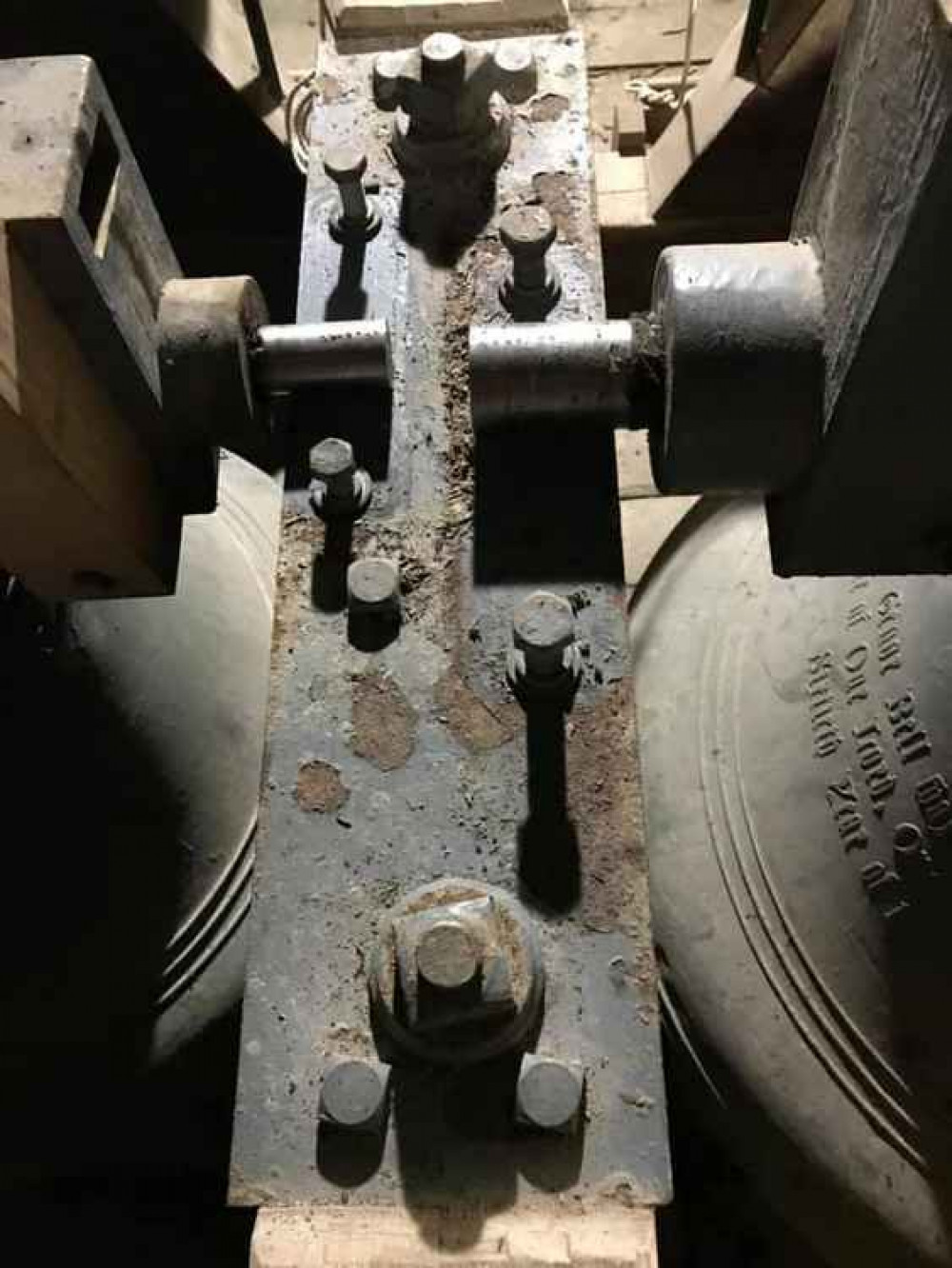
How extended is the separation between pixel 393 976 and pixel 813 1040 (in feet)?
1.85

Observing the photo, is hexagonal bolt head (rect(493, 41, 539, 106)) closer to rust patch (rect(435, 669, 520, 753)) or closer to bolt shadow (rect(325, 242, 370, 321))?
bolt shadow (rect(325, 242, 370, 321))

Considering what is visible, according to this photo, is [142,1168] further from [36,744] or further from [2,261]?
[2,261]

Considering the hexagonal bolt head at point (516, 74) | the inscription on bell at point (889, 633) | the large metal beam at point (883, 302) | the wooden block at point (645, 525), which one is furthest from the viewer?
the wooden block at point (645, 525)

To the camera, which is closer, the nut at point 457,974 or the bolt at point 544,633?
the nut at point 457,974

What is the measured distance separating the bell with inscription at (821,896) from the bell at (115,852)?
507mm

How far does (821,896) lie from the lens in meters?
1.19

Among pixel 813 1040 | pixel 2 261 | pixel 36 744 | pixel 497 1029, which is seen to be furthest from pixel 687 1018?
pixel 2 261

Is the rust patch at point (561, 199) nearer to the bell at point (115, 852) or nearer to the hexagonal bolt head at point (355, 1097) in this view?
the bell at point (115, 852)

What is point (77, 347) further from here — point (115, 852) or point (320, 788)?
point (115, 852)

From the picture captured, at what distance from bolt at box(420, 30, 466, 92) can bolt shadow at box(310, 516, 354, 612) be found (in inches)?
18.7

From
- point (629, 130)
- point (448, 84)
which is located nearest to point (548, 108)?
point (448, 84)

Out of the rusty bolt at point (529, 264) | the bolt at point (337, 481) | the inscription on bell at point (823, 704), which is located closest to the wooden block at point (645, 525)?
the inscription on bell at point (823, 704)

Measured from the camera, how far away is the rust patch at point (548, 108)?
130cm

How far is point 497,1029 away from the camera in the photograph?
864mm
